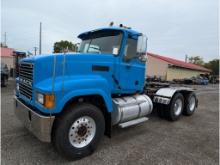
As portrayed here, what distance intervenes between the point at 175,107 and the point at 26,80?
5032mm

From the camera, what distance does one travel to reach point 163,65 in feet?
99.8

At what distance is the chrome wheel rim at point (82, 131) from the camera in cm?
348

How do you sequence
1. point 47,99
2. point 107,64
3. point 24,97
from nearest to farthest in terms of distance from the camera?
point 47,99, point 24,97, point 107,64

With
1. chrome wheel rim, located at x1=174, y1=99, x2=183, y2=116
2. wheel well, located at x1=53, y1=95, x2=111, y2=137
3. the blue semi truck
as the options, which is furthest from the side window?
chrome wheel rim, located at x1=174, y1=99, x2=183, y2=116

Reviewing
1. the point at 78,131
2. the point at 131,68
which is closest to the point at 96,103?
the point at 78,131

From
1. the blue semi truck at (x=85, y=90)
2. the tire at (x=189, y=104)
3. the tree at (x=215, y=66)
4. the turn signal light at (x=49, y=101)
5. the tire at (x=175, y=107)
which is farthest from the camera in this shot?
the tree at (x=215, y=66)

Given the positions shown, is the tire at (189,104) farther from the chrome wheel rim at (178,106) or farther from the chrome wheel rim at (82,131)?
the chrome wheel rim at (82,131)

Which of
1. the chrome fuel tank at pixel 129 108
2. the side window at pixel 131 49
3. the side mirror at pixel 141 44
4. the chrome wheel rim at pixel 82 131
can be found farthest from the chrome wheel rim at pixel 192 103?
the chrome wheel rim at pixel 82 131

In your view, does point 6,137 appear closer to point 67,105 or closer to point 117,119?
point 67,105

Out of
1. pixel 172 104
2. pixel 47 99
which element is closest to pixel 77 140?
pixel 47 99

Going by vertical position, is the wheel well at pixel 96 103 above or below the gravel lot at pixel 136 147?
above

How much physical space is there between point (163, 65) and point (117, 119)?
2775 cm

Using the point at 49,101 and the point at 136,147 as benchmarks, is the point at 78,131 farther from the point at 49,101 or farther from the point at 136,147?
the point at 136,147

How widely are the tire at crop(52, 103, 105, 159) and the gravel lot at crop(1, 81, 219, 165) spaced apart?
20 centimetres
